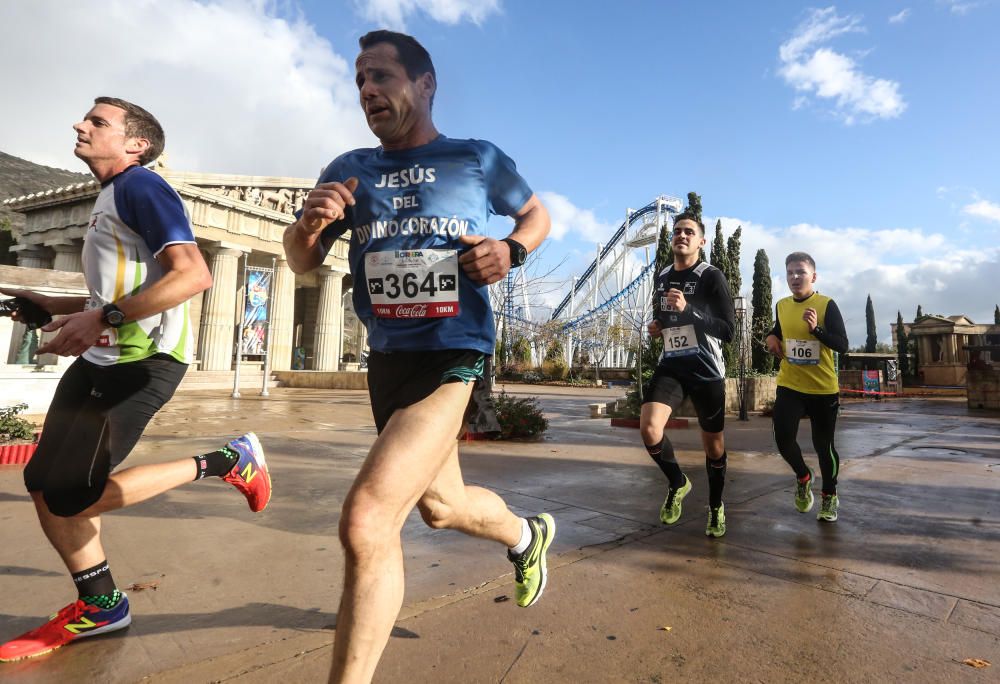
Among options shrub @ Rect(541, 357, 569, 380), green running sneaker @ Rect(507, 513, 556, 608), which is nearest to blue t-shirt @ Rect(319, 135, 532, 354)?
green running sneaker @ Rect(507, 513, 556, 608)

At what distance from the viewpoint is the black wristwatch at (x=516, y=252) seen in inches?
69.1

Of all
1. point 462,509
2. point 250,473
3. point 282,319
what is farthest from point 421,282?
point 282,319

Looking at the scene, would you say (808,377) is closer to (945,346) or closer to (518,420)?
(518,420)

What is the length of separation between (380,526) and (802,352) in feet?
11.4

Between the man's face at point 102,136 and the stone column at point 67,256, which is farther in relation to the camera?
the stone column at point 67,256

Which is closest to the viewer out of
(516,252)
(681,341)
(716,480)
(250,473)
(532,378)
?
(516,252)

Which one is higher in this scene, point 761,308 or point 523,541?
point 761,308

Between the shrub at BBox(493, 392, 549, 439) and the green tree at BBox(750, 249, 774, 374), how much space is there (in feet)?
46.7

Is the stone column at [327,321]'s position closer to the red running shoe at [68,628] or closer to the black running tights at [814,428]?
the black running tights at [814,428]

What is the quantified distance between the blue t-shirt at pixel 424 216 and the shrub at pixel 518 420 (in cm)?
585

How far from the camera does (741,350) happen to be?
45.5ft

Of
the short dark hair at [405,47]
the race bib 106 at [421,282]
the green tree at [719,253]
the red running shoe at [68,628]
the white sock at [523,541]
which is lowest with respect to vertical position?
the red running shoe at [68,628]

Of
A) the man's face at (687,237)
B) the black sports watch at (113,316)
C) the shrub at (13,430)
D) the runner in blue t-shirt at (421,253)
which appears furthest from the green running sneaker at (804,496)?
the shrub at (13,430)

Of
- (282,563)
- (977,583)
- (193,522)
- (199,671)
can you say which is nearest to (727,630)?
(977,583)
